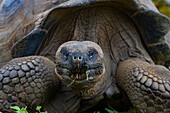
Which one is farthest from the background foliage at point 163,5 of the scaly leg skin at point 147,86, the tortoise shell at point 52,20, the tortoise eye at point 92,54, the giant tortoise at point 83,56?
the tortoise eye at point 92,54

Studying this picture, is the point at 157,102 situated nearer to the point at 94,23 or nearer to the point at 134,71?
the point at 134,71

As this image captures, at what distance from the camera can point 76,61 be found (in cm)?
197

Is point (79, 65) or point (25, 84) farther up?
point (79, 65)

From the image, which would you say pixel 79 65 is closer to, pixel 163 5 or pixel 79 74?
pixel 79 74

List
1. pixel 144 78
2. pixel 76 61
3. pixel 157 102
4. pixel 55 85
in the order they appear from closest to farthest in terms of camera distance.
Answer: pixel 76 61 → pixel 157 102 → pixel 144 78 → pixel 55 85

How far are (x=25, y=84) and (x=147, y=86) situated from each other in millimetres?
1492

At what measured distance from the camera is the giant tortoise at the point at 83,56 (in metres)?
2.29

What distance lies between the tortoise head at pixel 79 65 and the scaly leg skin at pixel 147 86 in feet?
1.86

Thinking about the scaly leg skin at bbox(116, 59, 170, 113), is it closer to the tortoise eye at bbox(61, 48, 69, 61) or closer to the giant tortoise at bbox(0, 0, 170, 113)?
the giant tortoise at bbox(0, 0, 170, 113)

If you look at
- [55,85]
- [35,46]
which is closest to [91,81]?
[55,85]

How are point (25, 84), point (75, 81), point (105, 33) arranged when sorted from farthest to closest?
point (105, 33) < point (25, 84) < point (75, 81)

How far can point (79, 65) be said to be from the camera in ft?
6.50

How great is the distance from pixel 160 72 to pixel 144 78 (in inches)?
8.7

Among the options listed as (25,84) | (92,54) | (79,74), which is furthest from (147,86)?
(25,84)
